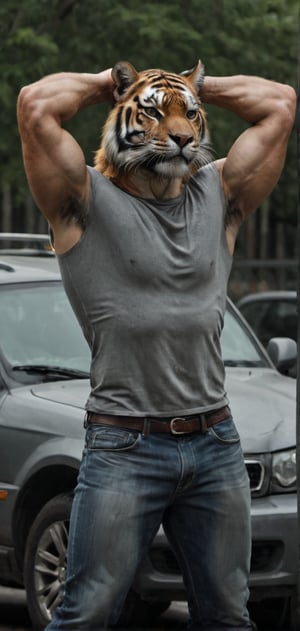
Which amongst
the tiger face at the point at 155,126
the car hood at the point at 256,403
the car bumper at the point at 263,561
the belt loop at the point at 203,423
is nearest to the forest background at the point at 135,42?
the car hood at the point at 256,403

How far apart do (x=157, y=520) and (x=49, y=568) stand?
2765 millimetres

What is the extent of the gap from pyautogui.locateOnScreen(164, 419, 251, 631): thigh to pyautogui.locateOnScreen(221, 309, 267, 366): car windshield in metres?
4.02

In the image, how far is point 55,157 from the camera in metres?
4.16

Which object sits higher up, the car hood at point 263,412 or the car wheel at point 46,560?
the car hood at point 263,412

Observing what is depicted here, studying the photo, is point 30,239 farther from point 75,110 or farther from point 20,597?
point 75,110

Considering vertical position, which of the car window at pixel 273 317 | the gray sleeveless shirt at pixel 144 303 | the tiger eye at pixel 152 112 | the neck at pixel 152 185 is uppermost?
the tiger eye at pixel 152 112

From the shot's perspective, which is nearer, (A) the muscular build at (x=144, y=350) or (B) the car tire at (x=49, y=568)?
(A) the muscular build at (x=144, y=350)

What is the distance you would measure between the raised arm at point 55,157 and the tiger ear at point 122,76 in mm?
156

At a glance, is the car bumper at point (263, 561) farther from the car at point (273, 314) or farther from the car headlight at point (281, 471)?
the car at point (273, 314)

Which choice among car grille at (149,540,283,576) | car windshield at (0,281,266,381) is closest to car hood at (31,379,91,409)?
car windshield at (0,281,266,381)

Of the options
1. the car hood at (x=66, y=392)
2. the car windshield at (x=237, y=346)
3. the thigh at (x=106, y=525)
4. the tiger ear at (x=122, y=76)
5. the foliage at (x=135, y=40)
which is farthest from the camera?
the foliage at (x=135, y=40)

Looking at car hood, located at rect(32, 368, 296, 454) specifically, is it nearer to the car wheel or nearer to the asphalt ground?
the car wheel

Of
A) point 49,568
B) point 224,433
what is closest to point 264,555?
point 49,568

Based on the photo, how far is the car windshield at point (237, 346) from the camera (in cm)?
838
